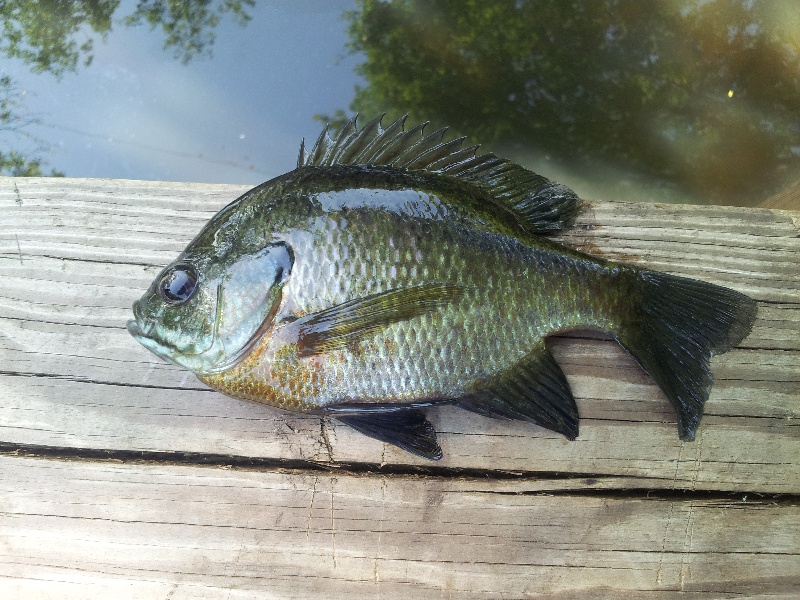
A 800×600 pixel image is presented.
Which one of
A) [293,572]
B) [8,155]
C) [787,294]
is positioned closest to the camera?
[293,572]

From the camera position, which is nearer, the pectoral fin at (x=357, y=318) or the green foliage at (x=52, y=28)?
the pectoral fin at (x=357, y=318)

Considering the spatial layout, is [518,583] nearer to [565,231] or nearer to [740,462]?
[740,462]

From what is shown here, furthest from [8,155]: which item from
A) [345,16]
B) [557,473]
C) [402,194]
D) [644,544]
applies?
[644,544]

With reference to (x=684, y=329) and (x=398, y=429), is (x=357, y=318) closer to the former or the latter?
(x=398, y=429)

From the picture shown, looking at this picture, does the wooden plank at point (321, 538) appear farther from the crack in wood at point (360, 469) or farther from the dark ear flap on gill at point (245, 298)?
the dark ear flap on gill at point (245, 298)

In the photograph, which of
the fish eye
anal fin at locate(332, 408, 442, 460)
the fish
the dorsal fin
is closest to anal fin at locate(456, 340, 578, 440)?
the fish

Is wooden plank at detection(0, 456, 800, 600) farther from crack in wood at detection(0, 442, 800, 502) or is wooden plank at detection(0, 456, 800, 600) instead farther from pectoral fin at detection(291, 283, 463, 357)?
pectoral fin at detection(291, 283, 463, 357)

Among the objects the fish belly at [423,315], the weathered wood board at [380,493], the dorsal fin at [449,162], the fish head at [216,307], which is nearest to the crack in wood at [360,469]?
the weathered wood board at [380,493]

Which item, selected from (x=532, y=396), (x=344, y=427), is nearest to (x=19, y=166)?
(x=344, y=427)
